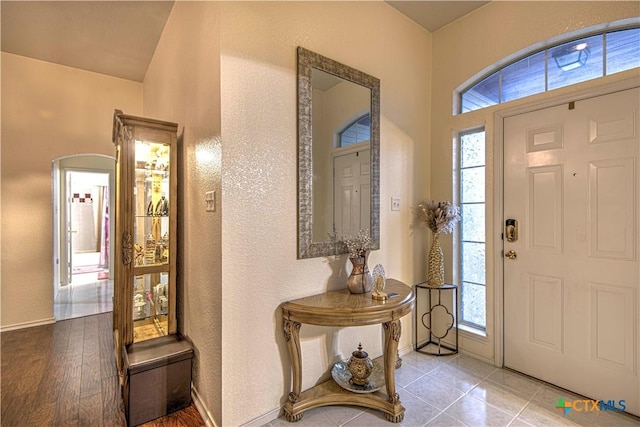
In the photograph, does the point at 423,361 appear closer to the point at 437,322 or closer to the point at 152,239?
the point at 437,322

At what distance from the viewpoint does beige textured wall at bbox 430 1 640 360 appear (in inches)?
84.4

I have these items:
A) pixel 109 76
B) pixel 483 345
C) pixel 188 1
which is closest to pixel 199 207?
pixel 188 1

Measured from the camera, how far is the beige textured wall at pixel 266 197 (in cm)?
177

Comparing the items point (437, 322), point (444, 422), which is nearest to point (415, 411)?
point (444, 422)

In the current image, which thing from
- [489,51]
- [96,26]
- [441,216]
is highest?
[96,26]

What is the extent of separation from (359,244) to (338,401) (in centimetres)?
109

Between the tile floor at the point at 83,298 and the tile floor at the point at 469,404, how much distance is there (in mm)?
3824

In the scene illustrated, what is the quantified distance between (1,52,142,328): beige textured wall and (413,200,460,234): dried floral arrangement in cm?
430

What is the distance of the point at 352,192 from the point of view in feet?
7.90

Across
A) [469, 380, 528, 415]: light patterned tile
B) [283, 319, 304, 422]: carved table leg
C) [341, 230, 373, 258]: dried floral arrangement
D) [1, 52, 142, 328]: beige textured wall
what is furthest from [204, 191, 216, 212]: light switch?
[1, 52, 142, 328]: beige textured wall

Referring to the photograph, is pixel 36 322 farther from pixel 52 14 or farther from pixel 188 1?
pixel 188 1

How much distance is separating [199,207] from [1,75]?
3.55 metres

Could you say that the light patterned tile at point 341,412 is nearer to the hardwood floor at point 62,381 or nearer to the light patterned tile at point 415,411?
the light patterned tile at point 415,411

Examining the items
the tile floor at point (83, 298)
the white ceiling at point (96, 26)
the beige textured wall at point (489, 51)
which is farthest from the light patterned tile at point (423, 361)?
the tile floor at point (83, 298)
